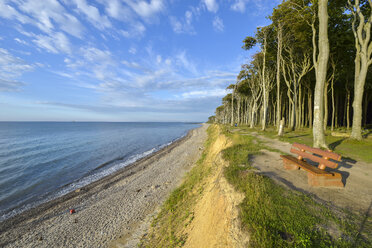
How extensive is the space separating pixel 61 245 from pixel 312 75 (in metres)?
38.4

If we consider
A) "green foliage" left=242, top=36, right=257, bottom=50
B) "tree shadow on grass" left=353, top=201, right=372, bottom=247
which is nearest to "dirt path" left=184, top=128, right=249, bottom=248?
"tree shadow on grass" left=353, top=201, right=372, bottom=247

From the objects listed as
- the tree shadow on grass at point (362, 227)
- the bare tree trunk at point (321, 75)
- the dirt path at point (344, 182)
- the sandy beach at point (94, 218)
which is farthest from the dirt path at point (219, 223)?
the bare tree trunk at point (321, 75)

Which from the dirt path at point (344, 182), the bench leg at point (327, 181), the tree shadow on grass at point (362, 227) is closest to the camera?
the tree shadow on grass at point (362, 227)

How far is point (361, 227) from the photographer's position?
10.4 ft

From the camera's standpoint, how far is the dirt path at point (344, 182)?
4232mm

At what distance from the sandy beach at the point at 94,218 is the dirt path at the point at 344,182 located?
233 inches

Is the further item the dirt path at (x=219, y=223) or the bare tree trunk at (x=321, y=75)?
the bare tree trunk at (x=321, y=75)

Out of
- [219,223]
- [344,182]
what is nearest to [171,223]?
[219,223]

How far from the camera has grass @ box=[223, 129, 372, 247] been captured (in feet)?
8.76

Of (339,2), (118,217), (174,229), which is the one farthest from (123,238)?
(339,2)

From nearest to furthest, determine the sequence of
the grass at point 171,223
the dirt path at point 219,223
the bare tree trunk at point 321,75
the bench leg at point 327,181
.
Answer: the dirt path at point 219,223, the grass at point 171,223, the bench leg at point 327,181, the bare tree trunk at point 321,75

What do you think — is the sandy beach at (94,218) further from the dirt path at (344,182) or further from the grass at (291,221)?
the dirt path at (344,182)

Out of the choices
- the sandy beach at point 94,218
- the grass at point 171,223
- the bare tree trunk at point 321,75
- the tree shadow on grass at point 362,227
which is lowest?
the sandy beach at point 94,218

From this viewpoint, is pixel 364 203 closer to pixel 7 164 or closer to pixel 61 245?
pixel 61 245
